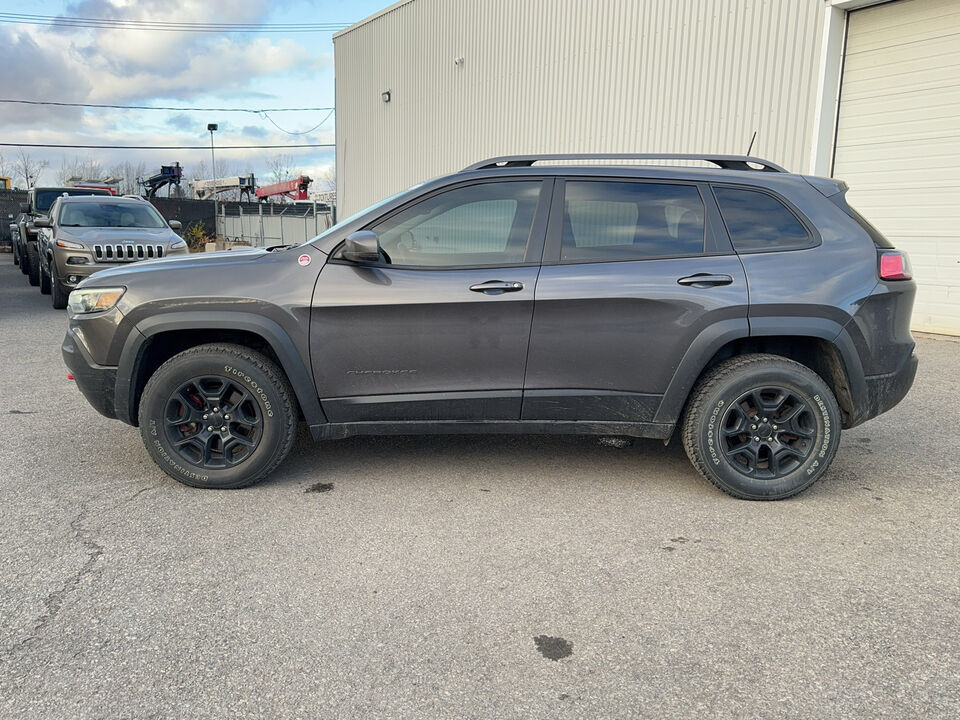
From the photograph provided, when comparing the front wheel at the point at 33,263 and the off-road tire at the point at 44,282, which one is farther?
the front wheel at the point at 33,263

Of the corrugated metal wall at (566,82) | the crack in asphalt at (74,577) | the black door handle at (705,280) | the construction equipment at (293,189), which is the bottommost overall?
the crack in asphalt at (74,577)

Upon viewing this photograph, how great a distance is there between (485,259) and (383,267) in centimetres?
53

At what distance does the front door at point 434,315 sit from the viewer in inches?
153

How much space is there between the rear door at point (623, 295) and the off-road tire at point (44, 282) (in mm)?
12139

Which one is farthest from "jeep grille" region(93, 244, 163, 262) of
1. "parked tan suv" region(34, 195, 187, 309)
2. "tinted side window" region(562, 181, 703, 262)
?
"tinted side window" region(562, 181, 703, 262)

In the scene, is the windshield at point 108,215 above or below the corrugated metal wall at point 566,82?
below

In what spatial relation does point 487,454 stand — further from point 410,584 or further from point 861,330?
point 861,330

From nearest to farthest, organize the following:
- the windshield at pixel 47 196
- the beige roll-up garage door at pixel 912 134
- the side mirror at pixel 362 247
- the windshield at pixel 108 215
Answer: the side mirror at pixel 362 247 < the beige roll-up garage door at pixel 912 134 < the windshield at pixel 108 215 < the windshield at pixel 47 196

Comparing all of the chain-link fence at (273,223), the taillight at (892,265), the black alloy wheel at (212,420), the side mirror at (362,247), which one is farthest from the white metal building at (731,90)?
the chain-link fence at (273,223)

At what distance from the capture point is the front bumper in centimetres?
404

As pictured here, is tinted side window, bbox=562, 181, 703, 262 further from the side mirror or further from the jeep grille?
the jeep grille

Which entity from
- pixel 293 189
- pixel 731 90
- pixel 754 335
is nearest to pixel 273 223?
pixel 293 189

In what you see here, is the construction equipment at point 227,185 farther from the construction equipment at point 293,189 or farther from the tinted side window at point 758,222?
the tinted side window at point 758,222

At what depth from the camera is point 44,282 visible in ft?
44.5
